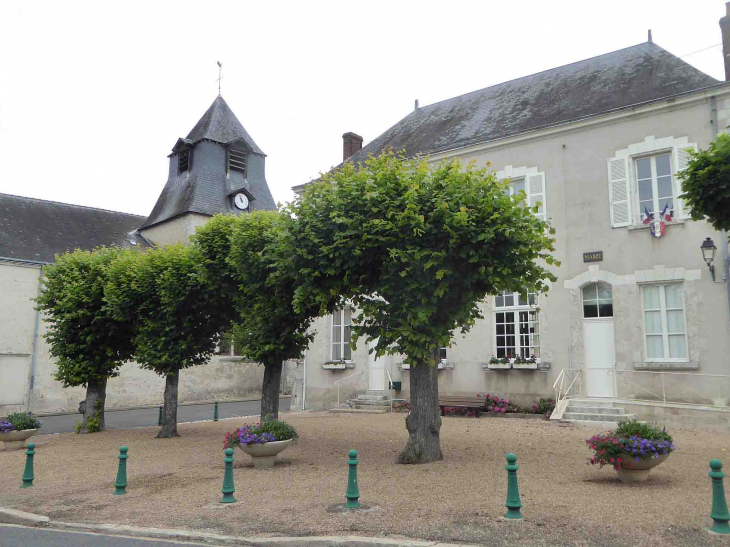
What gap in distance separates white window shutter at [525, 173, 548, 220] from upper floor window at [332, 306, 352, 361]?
6.55 metres

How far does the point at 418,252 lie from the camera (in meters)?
8.44

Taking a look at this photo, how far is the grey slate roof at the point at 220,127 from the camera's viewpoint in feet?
103

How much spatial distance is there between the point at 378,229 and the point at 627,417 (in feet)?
25.1

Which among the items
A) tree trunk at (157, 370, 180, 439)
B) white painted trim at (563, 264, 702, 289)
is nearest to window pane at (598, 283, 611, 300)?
white painted trim at (563, 264, 702, 289)

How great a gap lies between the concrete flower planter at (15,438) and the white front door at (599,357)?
42.4ft

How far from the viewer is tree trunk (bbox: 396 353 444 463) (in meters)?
9.07

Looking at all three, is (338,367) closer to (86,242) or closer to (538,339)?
(538,339)

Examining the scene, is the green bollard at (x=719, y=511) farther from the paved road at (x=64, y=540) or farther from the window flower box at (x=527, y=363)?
the window flower box at (x=527, y=363)

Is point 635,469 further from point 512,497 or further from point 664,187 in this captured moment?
point 664,187

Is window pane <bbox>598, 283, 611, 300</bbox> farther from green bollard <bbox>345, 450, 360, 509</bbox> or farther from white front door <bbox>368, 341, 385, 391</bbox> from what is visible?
green bollard <bbox>345, 450, 360, 509</bbox>

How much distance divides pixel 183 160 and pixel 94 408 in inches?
743

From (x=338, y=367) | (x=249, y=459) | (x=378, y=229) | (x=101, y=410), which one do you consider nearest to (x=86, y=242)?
(x=101, y=410)

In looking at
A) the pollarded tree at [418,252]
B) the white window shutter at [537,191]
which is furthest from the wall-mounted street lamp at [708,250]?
the pollarded tree at [418,252]

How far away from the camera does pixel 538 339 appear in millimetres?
15031
